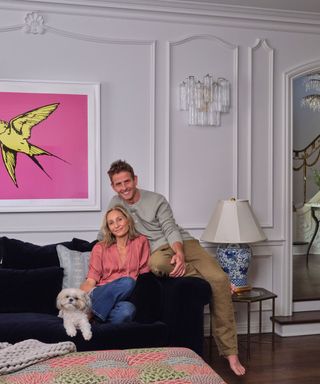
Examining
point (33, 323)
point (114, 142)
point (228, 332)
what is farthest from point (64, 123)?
point (228, 332)

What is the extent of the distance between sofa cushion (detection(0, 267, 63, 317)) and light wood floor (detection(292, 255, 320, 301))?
7.70 ft

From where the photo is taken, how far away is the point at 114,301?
3.21 meters

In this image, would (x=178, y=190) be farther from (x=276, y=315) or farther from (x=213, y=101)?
(x=276, y=315)

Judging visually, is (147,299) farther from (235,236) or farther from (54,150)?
(54,150)

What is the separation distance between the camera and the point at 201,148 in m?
4.38

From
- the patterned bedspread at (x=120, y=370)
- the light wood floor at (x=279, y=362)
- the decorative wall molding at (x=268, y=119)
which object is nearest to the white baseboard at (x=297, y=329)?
the light wood floor at (x=279, y=362)

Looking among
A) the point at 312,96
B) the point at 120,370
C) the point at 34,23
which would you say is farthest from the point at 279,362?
the point at 312,96

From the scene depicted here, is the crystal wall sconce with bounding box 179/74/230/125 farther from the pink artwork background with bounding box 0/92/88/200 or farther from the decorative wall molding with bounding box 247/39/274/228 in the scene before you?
the pink artwork background with bounding box 0/92/88/200

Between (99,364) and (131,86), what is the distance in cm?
255

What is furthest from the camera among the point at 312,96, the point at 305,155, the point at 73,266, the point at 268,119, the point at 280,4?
the point at 305,155

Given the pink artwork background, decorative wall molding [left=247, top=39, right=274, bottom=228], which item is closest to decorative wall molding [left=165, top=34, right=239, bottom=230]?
decorative wall molding [left=247, top=39, right=274, bottom=228]

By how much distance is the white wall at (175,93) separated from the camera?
13.4 ft

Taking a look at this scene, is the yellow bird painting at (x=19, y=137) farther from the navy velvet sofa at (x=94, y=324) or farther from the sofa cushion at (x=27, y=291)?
the sofa cushion at (x=27, y=291)

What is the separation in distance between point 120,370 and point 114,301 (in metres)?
1.06
